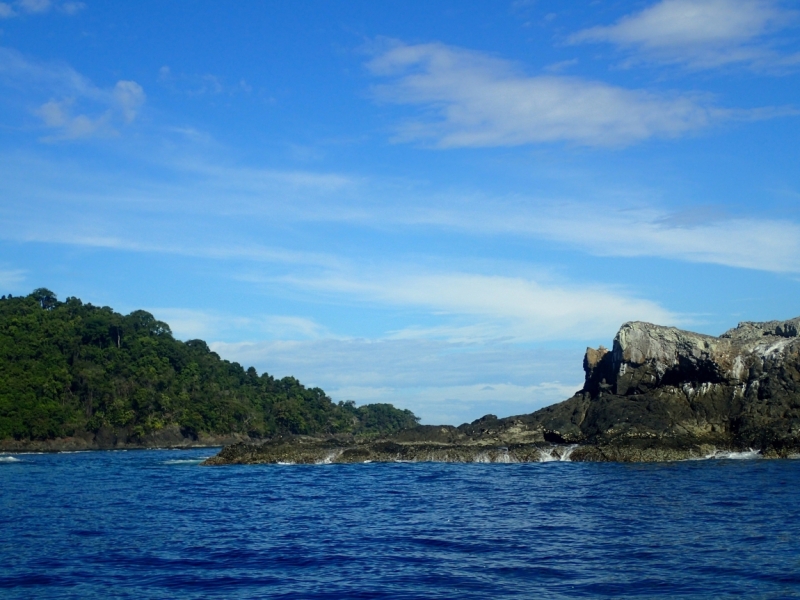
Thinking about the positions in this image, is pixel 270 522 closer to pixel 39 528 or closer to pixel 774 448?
pixel 39 528

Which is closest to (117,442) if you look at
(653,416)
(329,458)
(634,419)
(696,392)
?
(329,458)

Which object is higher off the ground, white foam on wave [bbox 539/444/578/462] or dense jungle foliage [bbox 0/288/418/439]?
dense jungle foliage [bbox 0/288/418/439]

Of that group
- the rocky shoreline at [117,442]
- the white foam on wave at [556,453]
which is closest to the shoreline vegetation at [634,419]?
the white foam on wave at [556,453]

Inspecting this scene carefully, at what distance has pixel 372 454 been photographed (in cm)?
5709

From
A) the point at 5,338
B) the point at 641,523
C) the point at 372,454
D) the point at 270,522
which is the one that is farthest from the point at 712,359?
the point at 5,338

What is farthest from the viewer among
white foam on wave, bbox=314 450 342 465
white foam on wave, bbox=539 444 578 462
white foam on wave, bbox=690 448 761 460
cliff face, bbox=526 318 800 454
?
white foam on wave, bbox=314 450 342 465

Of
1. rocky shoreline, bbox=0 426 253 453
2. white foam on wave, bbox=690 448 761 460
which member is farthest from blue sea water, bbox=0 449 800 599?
rocky shoreline, bbox=0 426 253 453

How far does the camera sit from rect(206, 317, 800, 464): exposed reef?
47469 mm

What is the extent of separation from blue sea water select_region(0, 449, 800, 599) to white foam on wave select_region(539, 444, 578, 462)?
29.6ft

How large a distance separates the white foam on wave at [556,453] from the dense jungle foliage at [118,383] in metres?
84.1

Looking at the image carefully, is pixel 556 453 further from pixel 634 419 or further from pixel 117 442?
pixel 117 442

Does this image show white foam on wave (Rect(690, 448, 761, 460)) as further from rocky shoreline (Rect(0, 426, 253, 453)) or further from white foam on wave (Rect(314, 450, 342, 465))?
rocky shoreline (Rect(0, 426, 253, 453))

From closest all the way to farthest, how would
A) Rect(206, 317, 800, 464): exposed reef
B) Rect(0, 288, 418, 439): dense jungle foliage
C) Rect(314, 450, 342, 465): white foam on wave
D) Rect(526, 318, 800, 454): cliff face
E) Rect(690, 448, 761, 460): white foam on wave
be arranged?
Rect(690, 448, 761, 460): white foam on wave, Rect(206, 317, 800, 464): exposed reef, Rect(526, 318, 800, 454): cliff face, Rect(314, 450, 342, 465): white foam on wave, Rect(0, 288, 418, 439): dense jungle foliage

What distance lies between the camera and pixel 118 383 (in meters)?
129
